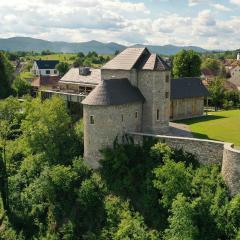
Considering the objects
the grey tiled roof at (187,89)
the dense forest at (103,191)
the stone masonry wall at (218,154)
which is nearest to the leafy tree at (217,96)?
the grey tiled roof at (187,89)

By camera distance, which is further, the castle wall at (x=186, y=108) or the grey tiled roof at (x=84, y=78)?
the grey tiled roof at (x=84, y=78)

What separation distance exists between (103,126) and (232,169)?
1202cm

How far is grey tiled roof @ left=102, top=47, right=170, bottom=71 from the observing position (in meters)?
39.0

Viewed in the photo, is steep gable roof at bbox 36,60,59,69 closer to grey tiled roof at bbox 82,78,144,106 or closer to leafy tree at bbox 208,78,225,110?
leafy tree at bbox 208,78,225,110

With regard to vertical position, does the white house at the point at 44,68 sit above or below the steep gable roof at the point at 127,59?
below

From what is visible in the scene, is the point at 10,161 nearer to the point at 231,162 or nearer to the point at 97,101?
the point at 97,101

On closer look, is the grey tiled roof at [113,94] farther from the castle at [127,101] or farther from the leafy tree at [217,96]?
the leafy tree at [217,96]

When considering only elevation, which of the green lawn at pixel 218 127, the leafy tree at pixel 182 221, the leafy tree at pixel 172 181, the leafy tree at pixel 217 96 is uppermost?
the leafy tree at pixel 217 96

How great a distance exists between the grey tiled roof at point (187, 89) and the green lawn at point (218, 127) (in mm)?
3101

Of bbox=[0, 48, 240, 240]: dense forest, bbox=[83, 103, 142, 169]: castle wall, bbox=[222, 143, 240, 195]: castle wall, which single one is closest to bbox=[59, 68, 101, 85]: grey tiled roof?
bbox=[0, 48, 240, 240]: dense forest

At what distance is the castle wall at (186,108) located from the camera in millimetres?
49938

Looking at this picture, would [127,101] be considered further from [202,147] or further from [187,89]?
[187,89]

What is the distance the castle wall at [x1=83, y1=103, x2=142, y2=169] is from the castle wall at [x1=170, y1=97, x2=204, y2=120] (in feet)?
41.5

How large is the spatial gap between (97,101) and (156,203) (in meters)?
10.1
